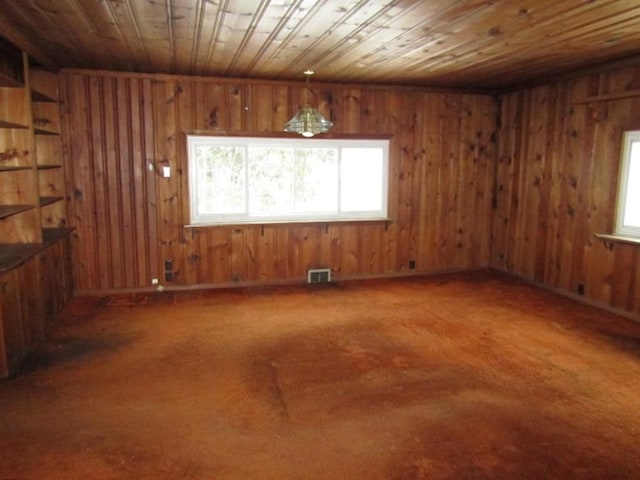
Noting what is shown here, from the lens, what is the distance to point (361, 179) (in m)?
6.14

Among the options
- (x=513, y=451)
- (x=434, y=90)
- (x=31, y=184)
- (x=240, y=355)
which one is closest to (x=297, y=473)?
(x=513, y=451)

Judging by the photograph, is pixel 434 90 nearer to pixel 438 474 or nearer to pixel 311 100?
pixel 311 100

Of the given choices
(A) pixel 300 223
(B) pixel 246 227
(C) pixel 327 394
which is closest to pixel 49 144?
(B) pixel 246 227

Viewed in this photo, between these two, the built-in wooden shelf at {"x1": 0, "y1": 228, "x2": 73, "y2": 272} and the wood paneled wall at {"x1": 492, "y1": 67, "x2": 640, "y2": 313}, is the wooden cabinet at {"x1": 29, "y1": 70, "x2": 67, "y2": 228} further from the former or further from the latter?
the wood paneled wall at {"x1": 492, "y1": 67, "x2": 640, "y2": 313}

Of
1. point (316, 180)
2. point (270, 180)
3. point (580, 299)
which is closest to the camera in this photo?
point (580, 299)

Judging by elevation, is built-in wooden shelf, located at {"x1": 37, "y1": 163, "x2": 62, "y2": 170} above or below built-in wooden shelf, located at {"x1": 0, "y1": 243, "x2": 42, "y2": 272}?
above

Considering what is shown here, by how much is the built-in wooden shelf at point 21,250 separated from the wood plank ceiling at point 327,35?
5.42 ft

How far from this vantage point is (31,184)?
13.6ft

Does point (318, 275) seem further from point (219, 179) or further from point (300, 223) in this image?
point (219, 179)

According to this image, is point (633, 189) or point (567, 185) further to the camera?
point (567, 185)

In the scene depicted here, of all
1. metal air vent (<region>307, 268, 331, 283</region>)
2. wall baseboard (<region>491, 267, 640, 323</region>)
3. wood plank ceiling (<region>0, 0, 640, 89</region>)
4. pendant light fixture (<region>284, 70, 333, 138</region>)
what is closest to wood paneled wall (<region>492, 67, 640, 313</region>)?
wall baseboard (<region>491, 267, 640, 323</region>)

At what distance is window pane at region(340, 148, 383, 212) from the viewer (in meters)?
6.06

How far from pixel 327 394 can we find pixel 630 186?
3.77 meters

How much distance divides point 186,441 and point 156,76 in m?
4.07
